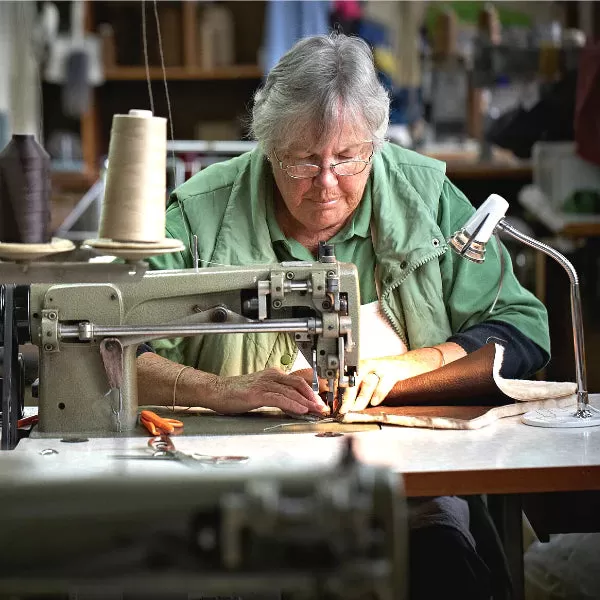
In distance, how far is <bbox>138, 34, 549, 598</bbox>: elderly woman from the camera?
8.77ft

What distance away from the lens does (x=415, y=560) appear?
2506 millimetres

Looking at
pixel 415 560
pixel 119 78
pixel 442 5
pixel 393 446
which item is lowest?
pixel 415 560

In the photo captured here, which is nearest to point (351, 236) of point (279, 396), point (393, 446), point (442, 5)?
point (279, 396)

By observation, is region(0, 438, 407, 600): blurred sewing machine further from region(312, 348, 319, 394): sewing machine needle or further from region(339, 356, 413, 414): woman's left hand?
region(339, 356, 413, 414): woman's left hand

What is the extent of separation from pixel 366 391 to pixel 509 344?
432mm

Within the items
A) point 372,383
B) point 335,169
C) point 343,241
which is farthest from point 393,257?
point 372,383

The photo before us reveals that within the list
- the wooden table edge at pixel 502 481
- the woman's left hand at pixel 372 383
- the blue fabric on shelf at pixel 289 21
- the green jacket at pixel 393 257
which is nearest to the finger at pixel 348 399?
the woman's left hand at pixel 372 383

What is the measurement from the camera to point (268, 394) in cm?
257

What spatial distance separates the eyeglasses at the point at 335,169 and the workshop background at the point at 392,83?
3.16m

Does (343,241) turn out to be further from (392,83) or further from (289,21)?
(289,21)

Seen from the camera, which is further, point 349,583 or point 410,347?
point 410,347

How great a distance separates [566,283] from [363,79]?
3294 millimetres

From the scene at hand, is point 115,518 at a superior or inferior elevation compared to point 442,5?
inferior

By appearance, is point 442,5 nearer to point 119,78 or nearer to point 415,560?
point 119,78
